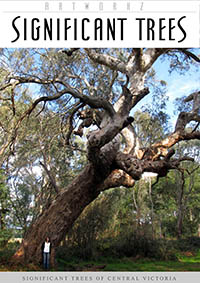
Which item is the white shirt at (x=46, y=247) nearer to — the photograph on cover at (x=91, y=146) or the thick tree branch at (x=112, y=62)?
the photograph on cover at (x=91, y=146)

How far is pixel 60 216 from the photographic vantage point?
21.6 ft

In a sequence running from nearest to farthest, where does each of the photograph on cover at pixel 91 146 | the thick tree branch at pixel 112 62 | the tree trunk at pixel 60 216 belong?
the photograph on cover at pixel 91 146 < the tree trunk at pixel 60 216 < the thick tree branch at pixel 112 62

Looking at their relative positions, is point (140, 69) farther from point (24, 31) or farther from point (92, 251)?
point (92, 251)

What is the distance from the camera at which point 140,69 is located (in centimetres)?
664

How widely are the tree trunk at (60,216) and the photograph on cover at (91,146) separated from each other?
0.08 feet

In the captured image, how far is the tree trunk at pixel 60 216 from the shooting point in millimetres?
6416

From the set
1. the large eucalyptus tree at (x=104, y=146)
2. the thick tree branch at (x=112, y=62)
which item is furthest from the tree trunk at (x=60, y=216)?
the thick tree branch at (x=112, y=62)

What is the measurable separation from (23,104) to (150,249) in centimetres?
729

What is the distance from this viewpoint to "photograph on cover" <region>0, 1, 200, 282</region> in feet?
13.9

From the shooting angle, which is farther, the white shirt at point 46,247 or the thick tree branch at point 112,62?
the thick tree branch at point 112,62

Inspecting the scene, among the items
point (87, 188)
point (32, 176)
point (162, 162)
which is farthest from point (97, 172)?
point (32, 176)

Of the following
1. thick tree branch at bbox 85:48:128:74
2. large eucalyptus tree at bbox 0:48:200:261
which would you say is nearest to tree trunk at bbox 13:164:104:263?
large eucalyptus tree at bbox 0:48:200:261

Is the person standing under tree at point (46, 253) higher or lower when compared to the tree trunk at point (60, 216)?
lower

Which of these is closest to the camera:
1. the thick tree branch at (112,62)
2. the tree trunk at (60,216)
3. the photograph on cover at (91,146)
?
the photograph on cover at (91,146)
